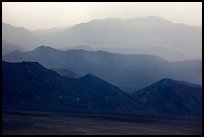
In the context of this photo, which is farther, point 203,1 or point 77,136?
point 77,136

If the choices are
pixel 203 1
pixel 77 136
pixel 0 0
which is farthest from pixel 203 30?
pixel 77 136

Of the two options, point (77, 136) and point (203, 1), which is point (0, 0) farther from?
point (77, 136)

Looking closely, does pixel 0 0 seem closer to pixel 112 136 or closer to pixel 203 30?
pixel 203 30

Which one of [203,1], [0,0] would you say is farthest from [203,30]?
[0,0]

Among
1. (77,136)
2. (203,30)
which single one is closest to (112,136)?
(77,136)

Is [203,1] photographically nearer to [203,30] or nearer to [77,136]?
[203,30]

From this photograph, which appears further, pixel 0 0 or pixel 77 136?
pixel 77 136
